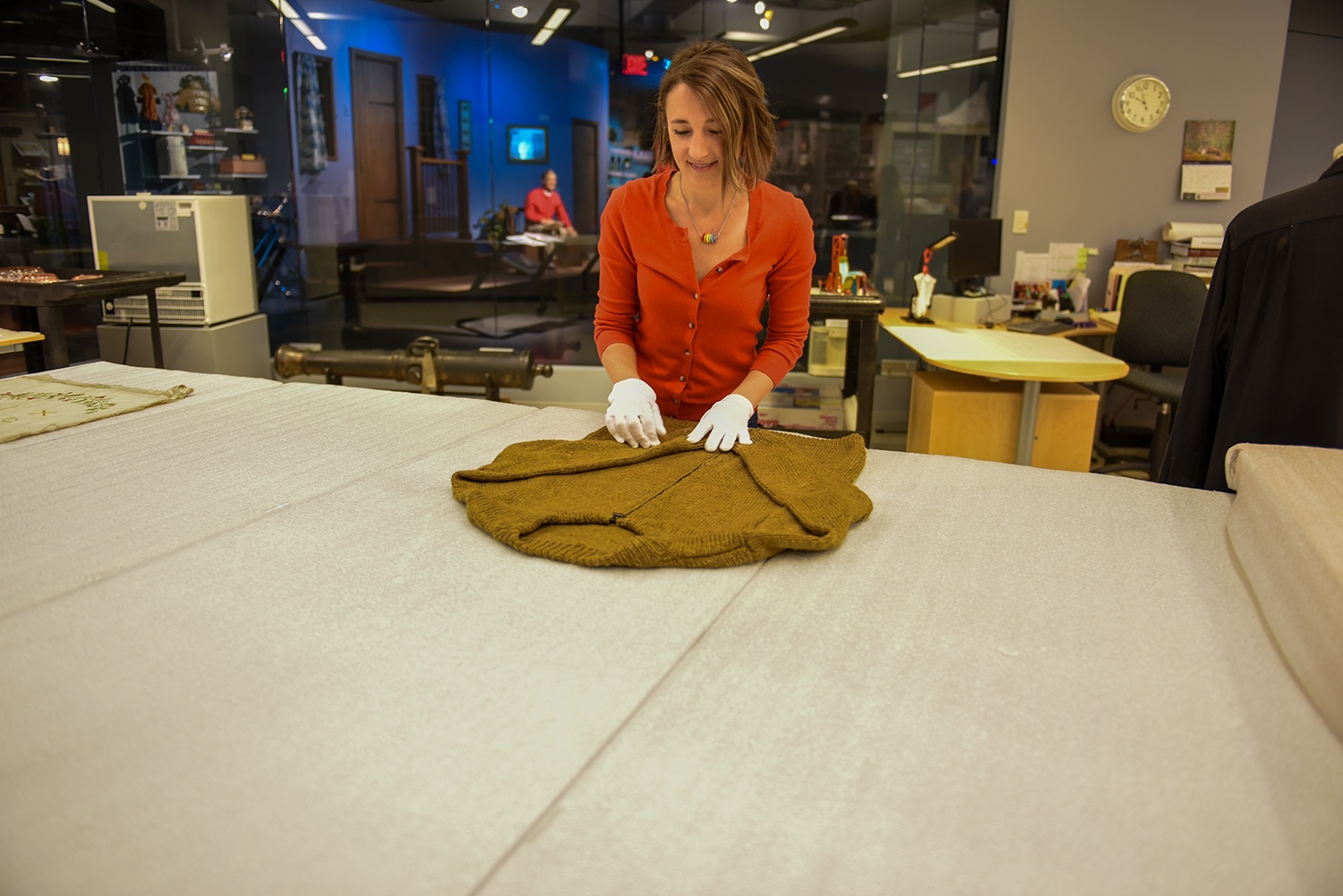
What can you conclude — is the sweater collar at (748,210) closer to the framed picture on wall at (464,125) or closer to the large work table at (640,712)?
the large work table at (640,712)

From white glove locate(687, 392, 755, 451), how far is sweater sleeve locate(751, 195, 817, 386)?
29cm

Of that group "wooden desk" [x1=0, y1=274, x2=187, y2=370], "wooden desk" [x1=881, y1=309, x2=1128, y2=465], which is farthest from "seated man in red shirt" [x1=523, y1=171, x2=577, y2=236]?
"wooden desk" [x1=881, y1=309, x2=1128, y2=465]

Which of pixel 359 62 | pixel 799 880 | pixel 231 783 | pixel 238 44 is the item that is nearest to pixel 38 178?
pixel 238 44

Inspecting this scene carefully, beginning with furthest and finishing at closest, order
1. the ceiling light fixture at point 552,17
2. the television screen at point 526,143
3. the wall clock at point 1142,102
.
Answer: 1. the television screen at point 526,143
2. the ceiling light fixture at point 552,17
3. the wall clock at point 1142,102

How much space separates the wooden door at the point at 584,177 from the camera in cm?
511

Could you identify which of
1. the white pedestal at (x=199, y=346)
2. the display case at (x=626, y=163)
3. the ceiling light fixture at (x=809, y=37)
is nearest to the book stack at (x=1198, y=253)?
the ceiling light fixture at (x=809, y=37)

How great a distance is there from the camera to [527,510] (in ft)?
4.07

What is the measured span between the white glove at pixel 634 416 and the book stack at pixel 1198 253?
3814 mm

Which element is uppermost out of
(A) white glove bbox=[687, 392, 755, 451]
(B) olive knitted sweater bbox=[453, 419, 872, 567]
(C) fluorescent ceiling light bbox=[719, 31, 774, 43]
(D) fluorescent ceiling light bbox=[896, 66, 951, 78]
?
(C) fluorescent ceiling light bbox=[719, 31, 774, 43]

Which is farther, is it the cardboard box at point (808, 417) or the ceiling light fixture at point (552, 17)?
the ceiling light fixture at point (552, 17)

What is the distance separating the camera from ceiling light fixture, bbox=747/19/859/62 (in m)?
4.81

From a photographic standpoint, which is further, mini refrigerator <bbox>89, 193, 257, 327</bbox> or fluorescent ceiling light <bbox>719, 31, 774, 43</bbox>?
fluorescent ceiling light <bbox>719, 31, 774, 43</bbox>

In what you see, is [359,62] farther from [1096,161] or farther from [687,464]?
[687,464]

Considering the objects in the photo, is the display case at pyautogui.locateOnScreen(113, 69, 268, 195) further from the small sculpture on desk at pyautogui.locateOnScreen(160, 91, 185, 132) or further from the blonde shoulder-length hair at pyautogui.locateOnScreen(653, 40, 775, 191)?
the blonde shoulder-length hair at pyautogui.locateOnScreen(653, 40, 775, 191)
